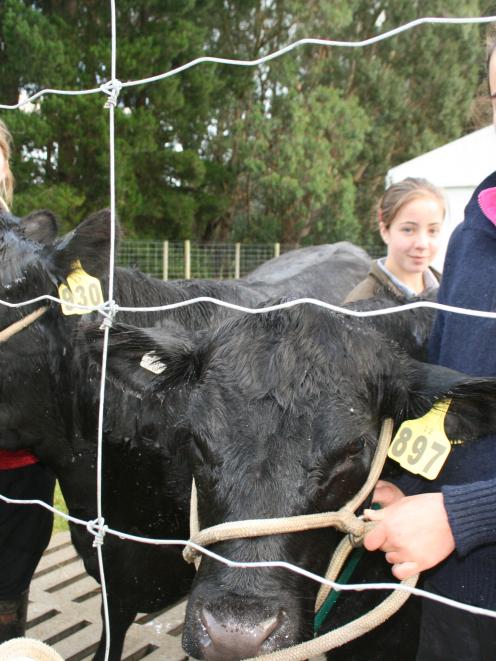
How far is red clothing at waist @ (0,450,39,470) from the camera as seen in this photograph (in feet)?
9.68

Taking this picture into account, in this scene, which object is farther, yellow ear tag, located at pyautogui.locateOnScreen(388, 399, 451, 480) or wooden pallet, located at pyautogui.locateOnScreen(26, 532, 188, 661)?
wooden pallet, located at pyautogui.locateOnScreen(26, 532, 188, 661)

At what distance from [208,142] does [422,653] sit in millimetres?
19595

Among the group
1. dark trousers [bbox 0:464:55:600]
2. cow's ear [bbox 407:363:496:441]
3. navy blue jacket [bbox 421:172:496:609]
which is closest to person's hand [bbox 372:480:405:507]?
navy blue jacket [bbox 421:172:496:609]

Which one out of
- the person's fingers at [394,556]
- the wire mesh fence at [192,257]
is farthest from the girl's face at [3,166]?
the wire mesh fence at [192,257]

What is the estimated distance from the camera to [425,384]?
1827 mm

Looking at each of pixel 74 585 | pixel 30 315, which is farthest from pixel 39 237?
pixel 74 585

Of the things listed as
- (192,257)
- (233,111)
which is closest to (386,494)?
(192,257)

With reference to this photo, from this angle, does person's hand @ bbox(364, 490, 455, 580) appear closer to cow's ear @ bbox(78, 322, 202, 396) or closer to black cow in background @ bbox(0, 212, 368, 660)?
cow's ear @ bbox(78, 322, 202, 396)

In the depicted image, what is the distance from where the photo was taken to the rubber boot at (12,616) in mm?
2953

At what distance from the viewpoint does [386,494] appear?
1942 mm

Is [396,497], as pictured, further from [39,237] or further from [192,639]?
[39,237]

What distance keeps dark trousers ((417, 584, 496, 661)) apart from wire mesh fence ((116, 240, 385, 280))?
455 inches

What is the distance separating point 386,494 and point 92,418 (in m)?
1.36

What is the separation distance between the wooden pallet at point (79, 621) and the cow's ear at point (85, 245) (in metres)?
1.80
